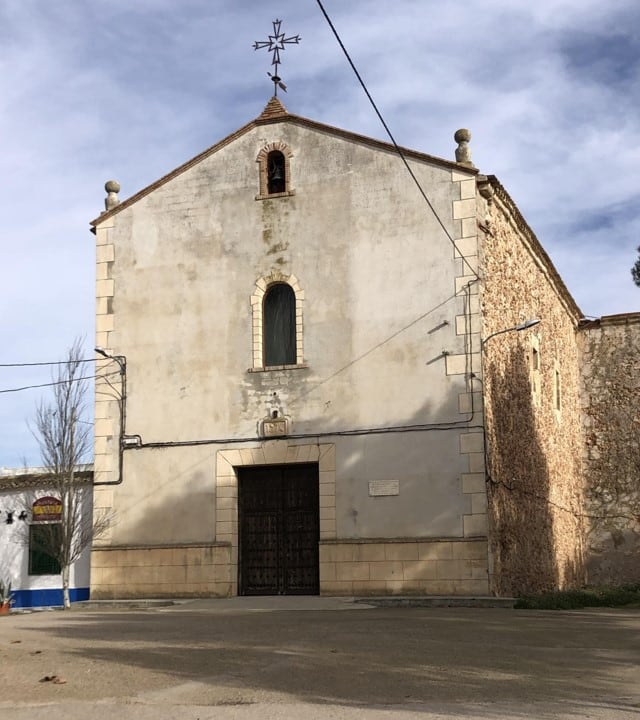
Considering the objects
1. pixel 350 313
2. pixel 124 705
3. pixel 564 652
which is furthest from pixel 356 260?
pixel 124 705

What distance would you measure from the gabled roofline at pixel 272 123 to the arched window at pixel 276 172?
0.63 metres

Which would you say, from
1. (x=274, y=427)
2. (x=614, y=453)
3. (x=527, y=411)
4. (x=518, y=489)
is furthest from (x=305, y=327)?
(x=614, y=453)

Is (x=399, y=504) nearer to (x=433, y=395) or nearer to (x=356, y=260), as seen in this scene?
(x=433, y=395)

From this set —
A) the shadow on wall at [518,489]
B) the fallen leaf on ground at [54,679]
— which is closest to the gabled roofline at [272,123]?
the shadow on wall at [518,489]

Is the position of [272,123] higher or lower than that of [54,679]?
higher

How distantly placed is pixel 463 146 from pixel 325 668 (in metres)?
12.2

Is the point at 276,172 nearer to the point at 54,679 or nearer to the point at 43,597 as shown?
the point at 43,597

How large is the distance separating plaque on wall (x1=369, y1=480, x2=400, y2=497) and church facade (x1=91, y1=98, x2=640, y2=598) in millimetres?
35

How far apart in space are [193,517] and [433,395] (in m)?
4.72

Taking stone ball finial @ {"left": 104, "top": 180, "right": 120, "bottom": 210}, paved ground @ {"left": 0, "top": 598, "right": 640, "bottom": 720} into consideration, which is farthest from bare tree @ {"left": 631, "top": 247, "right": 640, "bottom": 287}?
stone ball finial @ {"left": 104, "top": 180, "right": 120, "bottom": 210}

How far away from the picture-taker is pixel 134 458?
19391 millimetres

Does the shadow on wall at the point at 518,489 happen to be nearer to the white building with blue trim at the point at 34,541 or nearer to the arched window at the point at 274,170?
the arched window at the point at 274,170

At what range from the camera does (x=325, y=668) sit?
8680 millimetres

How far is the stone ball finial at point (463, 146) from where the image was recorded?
61.8 feet
